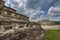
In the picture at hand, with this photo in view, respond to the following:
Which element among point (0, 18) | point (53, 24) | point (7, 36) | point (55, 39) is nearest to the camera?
point (7, 36)

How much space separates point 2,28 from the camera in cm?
389

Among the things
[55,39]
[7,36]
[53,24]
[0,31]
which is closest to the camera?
[7,36]

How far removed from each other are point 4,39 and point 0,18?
0.94 meters

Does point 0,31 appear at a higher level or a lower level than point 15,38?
higher

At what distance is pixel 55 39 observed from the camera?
905cm

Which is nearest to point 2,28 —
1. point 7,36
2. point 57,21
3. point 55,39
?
point 7,36

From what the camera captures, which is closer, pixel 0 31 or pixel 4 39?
pixel 4 39

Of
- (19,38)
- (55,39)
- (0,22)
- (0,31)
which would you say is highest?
(0,22)

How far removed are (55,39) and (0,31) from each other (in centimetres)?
599

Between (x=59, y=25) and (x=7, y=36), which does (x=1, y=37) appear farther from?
(x=59, y=25)

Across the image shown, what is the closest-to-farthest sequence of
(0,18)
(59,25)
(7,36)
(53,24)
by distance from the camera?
(7,36) → (0,18) → (53,24) → (59,25)

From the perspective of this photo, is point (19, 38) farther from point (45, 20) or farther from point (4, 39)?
point (45, 20)

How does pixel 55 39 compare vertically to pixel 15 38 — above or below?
below

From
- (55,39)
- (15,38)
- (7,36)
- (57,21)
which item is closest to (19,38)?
(15,38)
